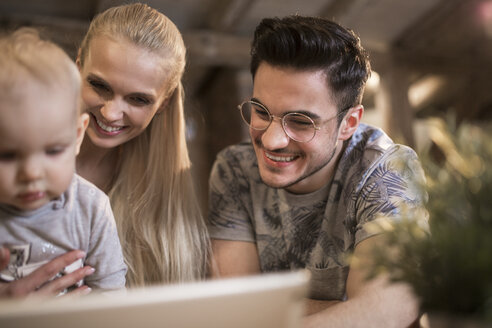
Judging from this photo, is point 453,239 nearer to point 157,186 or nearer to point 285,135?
point 285,135

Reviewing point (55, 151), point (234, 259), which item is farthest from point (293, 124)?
point (55, 151)

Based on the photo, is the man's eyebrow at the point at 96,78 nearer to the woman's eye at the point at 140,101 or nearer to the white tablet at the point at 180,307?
the woman's eye at the point at 140,101

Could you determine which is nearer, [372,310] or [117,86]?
[372,310]

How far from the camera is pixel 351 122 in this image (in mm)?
1803

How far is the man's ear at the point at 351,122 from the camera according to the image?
178cm

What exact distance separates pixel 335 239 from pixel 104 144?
87 centimetres

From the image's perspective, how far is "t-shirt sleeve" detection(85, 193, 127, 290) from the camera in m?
1.22

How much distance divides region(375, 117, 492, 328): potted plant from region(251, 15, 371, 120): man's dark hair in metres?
1.01

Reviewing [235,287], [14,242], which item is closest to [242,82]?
[14,242]

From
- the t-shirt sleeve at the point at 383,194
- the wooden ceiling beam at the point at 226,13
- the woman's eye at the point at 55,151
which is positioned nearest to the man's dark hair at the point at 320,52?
the t-shirt sleeve at the point at 383,194

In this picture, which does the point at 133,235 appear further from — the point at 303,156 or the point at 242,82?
the point at 242,82

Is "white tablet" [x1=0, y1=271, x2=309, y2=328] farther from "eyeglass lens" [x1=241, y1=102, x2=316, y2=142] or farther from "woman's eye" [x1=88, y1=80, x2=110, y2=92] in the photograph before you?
"woman's eye" [x1=88, y1=80, x2=110, y2=92]

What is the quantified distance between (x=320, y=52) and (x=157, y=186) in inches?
30.3

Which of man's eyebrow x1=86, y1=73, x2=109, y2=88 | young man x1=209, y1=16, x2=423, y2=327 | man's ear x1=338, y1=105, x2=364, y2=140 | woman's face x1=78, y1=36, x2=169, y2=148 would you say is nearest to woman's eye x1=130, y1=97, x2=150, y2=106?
woman's face x1=78, y1=36, x2=169, y2=148
